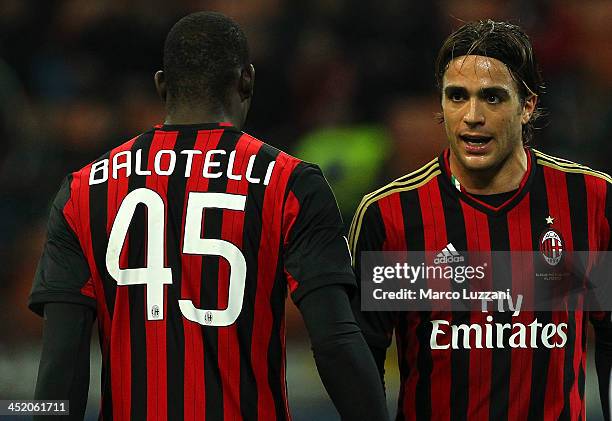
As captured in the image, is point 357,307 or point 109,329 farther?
point 357,307

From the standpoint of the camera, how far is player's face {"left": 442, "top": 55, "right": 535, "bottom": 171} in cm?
259

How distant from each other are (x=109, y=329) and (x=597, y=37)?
15.7ft

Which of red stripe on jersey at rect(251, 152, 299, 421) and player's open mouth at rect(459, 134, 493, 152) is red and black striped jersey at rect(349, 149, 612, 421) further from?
red stripe on jersey at rect(251, 152, 299, 421)

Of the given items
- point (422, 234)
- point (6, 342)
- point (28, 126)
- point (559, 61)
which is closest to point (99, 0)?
point (28, 126)

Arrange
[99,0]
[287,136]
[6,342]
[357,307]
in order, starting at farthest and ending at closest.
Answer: [99,0]
[287,136]
[6,342]
[357,307]

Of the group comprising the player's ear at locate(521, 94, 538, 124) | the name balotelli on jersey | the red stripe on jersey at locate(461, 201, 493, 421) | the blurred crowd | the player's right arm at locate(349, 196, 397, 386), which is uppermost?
the blurred crowd

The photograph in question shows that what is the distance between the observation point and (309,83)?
6.19 m

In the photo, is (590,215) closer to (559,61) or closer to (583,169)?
(583,169)

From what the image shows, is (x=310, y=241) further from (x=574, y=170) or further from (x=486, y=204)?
(x=574, y=170)

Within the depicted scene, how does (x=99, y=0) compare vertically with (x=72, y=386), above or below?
above

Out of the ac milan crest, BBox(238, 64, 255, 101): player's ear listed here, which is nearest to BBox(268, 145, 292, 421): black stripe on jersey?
BBox(238, 64, 255, 101): player's ear

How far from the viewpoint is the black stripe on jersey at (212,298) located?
207cm

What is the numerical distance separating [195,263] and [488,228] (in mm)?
907

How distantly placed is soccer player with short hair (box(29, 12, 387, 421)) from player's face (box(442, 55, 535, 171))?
0.61 m
